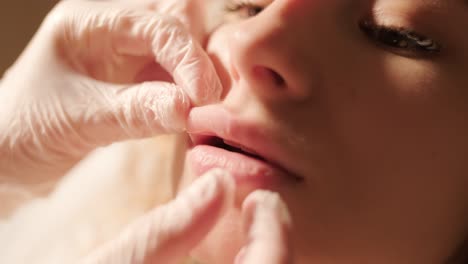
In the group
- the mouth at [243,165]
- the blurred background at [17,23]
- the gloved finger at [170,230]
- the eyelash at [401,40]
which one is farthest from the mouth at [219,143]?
the blurred background at [17,23]

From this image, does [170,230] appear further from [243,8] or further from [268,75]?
[243,8]

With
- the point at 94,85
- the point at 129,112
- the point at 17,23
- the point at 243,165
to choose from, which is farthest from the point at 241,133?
the point at 17,23

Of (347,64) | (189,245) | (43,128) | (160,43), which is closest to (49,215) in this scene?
(43,128)

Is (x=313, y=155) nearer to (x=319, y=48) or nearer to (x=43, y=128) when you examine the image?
(x=319, y=48)

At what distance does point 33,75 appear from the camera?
766 mm

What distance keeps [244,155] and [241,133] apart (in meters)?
0.04

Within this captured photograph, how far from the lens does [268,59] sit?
0.53 m

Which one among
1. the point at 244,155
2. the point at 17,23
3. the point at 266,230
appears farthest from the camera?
the point at 17,23

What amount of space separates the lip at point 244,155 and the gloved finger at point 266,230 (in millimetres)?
51

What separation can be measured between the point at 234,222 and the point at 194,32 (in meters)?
0.36

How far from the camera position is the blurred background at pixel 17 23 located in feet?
3.91

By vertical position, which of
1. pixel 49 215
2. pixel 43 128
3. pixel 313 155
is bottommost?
pixel 49 215

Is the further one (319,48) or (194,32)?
(194,32)

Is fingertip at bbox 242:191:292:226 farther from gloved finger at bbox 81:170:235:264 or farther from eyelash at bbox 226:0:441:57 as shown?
eyelash at bbox 226:0:441:57
